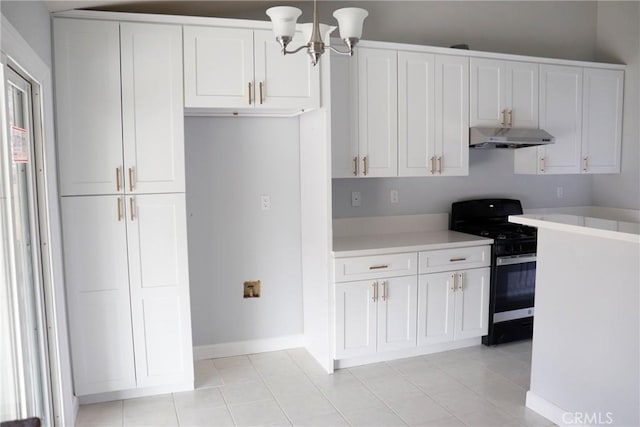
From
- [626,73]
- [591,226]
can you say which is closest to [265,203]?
[591,226]

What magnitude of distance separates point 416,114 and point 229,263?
1.72m

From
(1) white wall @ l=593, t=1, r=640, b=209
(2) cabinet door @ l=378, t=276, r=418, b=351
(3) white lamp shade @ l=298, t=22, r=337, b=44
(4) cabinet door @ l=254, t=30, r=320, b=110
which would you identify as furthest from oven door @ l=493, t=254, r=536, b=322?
(3) white lamp shade @ l=298, t=22, r=337, b=44

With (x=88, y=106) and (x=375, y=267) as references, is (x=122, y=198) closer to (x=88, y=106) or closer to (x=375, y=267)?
(x=88, y=106)

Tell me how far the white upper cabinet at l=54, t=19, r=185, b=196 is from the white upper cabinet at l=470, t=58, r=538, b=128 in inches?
85.5

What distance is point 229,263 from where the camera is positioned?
378cm

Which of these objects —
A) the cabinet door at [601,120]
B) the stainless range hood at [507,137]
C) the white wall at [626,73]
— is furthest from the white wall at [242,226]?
the white wall at [626,73]

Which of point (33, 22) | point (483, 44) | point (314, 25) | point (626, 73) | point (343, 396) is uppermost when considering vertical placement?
point (483, 44)

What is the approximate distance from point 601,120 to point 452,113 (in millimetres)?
1582

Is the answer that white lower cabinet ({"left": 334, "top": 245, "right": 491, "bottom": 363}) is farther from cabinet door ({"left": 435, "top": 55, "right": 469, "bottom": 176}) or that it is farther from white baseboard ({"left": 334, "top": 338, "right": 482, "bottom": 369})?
cabinet door ({"left": 435, "top": 55, "right": 469, "bottom": 176})

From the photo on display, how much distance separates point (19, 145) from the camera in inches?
87.0

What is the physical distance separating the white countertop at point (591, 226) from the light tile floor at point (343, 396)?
1.08m

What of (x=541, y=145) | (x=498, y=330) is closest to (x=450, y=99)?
(x=541, y=145)

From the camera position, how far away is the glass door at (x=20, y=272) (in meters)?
1.92

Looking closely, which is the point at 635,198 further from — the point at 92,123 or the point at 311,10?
the point at 92,123
